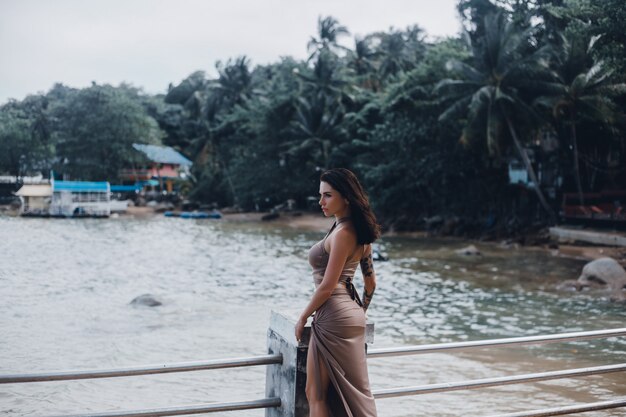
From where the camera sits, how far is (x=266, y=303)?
54.9ft

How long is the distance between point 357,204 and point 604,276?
655 inches

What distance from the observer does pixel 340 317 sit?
11.0 feet

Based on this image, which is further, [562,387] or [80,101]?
[80,101]

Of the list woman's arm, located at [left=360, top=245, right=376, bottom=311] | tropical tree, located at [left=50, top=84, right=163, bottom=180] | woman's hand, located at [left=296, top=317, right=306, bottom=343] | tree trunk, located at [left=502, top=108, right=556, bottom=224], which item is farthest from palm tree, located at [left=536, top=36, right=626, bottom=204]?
tropical tree, located at [left=50, top=84, right=163, bottom=180]

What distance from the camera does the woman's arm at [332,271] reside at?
3.36m

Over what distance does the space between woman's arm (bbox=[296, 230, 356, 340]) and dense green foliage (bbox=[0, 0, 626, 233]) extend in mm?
20983

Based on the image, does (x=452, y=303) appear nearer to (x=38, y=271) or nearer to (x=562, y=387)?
(x=562, y=387)

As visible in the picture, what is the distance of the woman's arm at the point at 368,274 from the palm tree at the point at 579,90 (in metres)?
25.4

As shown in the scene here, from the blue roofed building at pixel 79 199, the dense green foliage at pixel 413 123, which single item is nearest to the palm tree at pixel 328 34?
the dense green foliage at pixel 413 123

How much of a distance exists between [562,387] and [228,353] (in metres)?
5.63

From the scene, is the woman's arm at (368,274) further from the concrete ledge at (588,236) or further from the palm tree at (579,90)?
the palm tree at (579,90)

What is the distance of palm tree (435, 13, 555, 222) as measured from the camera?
28.7 m

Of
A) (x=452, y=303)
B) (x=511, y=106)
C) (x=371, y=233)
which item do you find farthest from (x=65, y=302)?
(x=511, y=106)

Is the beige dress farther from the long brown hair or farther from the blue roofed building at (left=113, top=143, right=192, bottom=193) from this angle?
the blue roofed building at (left=113, top=143, right=192, bottom=193)
